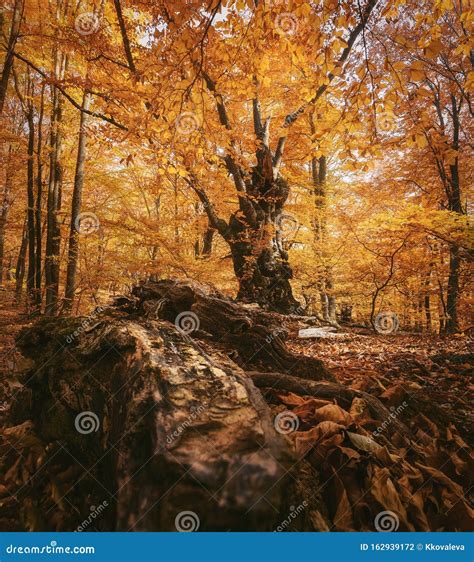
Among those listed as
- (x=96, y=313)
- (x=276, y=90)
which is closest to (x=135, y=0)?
(x=276, y=90)

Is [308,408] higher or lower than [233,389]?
lower

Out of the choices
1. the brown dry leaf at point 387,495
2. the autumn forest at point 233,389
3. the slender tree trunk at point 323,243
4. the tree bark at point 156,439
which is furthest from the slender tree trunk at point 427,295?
the tree bark at point 156,439

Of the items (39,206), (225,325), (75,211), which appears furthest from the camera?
(39,206)

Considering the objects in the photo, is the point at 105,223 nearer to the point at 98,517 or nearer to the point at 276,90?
the point at 276,90

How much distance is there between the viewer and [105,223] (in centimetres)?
881

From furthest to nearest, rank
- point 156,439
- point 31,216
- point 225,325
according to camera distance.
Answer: point 31,216 → point 225,325 → point 156,439

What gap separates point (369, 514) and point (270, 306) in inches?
248

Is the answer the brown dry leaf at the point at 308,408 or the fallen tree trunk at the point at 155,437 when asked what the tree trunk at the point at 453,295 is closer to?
the fallen tree trunk at the point at 155,437

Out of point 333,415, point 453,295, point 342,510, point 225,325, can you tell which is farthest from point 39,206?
point 453,295

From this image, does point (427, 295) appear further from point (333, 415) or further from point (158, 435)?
point (158, 435)

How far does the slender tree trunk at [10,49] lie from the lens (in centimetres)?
522

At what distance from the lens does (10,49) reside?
5.28 meters

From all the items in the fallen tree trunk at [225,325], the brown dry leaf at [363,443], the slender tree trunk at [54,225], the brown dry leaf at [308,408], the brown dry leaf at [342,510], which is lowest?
the brown dry leaf at [342,510]

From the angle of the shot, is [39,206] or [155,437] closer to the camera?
[155,437]
